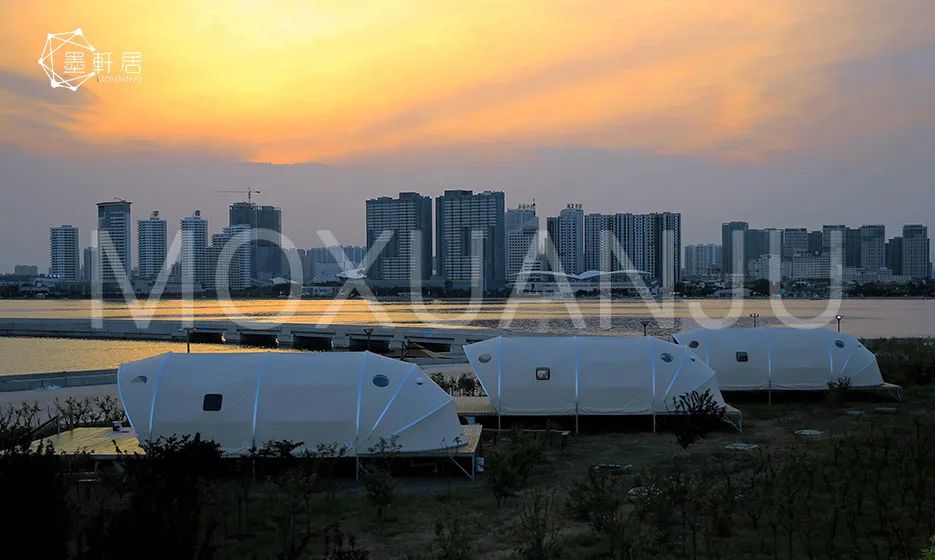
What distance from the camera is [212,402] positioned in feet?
49.0

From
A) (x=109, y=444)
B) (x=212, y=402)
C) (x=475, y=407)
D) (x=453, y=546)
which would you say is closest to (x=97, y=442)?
(x=109, y=444)

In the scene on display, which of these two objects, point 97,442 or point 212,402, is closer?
point 212,402

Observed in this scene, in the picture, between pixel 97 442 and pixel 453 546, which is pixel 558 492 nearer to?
pixel 453 546

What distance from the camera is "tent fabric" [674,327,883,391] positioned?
23750 millimetres

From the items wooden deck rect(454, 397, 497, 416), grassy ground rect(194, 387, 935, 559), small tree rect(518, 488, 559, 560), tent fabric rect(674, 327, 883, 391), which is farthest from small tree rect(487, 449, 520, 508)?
tent fabric rect(674, 327, 883, 391)

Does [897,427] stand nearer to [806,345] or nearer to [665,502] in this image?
[806,345]

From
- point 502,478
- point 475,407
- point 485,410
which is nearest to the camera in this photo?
point 502,478

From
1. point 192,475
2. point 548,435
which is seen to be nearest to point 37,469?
point 192,475

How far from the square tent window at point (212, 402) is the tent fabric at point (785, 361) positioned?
14491 mm

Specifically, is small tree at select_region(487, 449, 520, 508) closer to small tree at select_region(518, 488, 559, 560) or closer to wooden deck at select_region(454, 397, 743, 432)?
small tree at select_region(518, 488, 559, 560)

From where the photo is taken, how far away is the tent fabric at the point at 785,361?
77.9 ft

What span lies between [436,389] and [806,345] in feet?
44.6

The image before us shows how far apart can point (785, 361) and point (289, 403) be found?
1531 cm

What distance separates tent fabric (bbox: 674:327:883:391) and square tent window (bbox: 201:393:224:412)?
1449 cm
